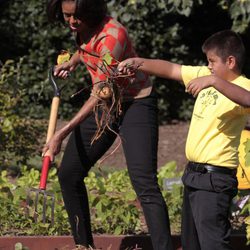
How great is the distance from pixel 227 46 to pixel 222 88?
0.43 metres

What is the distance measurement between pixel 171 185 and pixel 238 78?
2325 millimetres

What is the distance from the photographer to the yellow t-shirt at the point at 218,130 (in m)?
4.86

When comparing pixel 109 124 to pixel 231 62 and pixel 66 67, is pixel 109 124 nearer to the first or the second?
pixel 66 67

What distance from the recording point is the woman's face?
5.29 metres

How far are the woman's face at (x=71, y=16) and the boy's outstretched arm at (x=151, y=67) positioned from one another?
54cm

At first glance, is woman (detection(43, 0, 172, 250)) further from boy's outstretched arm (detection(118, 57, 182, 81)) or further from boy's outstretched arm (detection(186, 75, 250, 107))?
boy's outstretched arm (detection(186, 75, 250, 107))

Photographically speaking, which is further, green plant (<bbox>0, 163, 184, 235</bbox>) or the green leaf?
green plant (<bbox>0, 163, 184, 235</bbox>)

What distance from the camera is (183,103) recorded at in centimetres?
1262

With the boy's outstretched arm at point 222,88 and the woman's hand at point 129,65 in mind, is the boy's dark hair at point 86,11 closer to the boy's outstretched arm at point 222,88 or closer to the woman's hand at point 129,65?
the woman's hand at point 129,65

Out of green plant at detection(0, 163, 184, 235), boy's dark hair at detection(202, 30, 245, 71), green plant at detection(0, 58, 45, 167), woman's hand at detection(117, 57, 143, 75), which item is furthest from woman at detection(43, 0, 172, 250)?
green plant at detection(0, 58, 45, 167)

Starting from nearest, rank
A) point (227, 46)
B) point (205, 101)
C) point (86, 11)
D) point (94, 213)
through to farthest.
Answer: point (227, 46) → point (205, 101) → point (86, 11) → point (94, 213)

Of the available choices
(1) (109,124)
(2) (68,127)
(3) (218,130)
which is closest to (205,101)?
(3) (218,130)

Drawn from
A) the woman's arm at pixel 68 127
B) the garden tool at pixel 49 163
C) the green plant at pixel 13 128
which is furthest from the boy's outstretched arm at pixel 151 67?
the green plant at pixel 13 128

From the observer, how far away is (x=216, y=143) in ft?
16.0
